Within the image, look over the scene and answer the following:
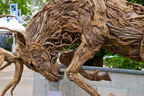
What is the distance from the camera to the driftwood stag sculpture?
13.6ft

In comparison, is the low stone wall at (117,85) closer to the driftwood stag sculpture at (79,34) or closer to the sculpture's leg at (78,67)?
the driftwood stag sculpture at (79,34)

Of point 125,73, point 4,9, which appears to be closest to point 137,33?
point 125,73

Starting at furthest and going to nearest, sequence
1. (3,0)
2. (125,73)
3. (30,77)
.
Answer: (3,0), (30,77), (125,73)

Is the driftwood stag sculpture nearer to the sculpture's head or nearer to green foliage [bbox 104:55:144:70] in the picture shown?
the sculpture's head

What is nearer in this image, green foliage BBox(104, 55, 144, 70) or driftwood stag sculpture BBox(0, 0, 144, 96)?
driftwood stag sculpture BBox(0, 0, 144, 96)

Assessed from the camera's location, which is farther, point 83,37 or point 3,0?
point 3,0

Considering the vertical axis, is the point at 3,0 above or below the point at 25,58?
below

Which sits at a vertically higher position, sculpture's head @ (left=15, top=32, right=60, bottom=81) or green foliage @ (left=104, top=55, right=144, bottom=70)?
sculpture's head @ (left=15, top=32, right=60, bottom=81)

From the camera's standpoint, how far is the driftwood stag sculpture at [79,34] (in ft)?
13.6

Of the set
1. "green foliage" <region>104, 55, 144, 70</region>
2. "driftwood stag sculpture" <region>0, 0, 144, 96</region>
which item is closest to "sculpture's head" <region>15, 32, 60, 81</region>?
"driftwood stag sculpture" <region>0, 0, 144, 96</region>

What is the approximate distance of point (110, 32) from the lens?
13.8 feet

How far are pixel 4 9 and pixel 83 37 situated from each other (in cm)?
2378

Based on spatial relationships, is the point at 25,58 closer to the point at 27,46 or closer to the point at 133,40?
the point at 27,46

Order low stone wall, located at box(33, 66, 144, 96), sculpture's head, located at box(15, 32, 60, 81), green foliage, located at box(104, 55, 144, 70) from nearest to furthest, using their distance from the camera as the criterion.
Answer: sculpture's head, located at box(15, 32, 60, 81)
low stone wall, located at box(33, 66, 144, 96)
green foliage, located at box(104, 55, 144, 70)
